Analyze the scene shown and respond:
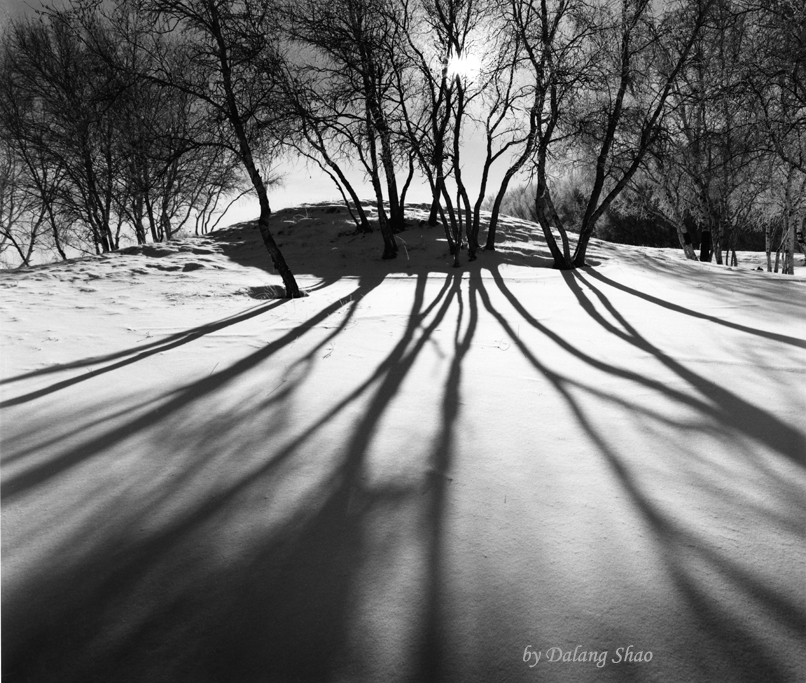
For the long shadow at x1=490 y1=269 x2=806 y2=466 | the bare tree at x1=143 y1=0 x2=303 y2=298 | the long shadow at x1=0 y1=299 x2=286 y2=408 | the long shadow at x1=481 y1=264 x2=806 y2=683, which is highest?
the bare tree at x1=143 y1=0 x2=303 y2=298

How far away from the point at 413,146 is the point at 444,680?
9228 millimetres

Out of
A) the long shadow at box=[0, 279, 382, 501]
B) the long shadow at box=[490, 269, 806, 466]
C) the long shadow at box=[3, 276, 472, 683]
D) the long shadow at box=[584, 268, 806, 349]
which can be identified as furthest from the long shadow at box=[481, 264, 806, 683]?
the long shadow at box=[0, 279, 382, 501]

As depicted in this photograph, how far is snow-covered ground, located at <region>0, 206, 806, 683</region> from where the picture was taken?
1278 millimetres

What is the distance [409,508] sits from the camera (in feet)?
6.12

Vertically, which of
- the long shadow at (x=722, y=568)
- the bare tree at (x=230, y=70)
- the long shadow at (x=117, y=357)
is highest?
the bare tree at (x=230, y=70)

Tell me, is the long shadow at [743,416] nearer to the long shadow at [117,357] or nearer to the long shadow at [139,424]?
the long shadow at [139,424]

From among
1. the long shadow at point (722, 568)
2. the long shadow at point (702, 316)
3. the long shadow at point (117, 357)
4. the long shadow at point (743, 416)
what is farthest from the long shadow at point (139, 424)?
the long shadow at point (702, 316)

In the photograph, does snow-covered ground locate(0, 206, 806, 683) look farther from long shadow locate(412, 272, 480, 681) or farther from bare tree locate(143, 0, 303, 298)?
bare tree locate(143, 0, 303, 298)

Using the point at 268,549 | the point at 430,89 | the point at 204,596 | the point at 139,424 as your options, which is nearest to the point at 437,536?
the point at 268,549

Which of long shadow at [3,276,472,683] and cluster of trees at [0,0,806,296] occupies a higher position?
cluster of trees at [0,0,806,296]

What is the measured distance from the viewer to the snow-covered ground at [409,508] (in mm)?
1278

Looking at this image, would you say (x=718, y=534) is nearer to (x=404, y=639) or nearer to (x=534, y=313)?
(x=404, y=639)

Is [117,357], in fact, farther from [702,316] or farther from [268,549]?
[702,316]

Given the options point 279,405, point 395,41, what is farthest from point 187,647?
point 395,41
